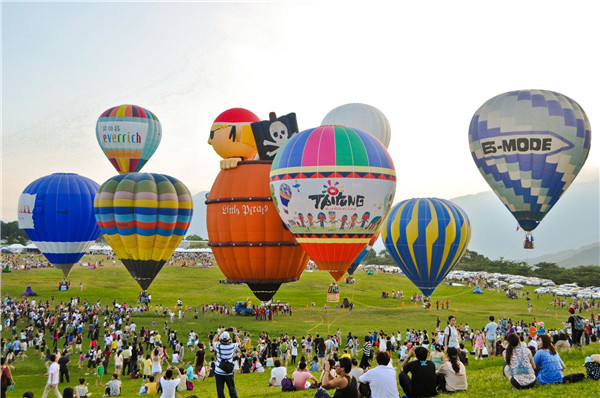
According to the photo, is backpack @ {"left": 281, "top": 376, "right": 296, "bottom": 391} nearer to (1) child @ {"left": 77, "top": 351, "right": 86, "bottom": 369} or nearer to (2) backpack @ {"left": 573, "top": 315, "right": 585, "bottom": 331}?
(2) backpack @ {"left": 573, "top": 315, "right": 585, "bottom": 331}

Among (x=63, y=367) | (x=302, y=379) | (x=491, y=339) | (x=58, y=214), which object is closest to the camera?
(x=302, y=379)

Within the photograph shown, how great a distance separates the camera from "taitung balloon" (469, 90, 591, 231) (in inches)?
1243

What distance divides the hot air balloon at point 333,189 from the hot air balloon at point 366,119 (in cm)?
2686

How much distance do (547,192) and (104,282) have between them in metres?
40.7

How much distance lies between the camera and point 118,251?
119ft

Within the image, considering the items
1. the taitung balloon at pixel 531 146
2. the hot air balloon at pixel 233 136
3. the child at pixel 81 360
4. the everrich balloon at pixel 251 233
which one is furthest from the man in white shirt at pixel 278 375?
the taitung balloon at pixel 531 146

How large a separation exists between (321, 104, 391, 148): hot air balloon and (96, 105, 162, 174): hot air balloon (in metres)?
16.9

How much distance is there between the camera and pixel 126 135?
45156 millimetres

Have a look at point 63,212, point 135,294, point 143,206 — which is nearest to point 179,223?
point 143,206

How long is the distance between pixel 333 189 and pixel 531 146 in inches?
549

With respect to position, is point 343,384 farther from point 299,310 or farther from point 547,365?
point 299,310

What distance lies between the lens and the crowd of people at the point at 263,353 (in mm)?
9898

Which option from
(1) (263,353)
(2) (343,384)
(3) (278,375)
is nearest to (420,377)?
(2) (343,384)

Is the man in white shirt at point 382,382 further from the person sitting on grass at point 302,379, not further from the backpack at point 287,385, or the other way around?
the backpack at point 287,385
